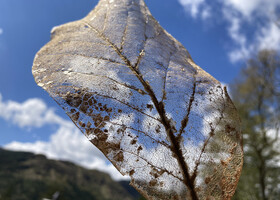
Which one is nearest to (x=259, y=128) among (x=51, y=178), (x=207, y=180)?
(x=207, y=180)

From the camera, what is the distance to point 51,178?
103062 mm

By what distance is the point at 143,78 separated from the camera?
2.45 ft

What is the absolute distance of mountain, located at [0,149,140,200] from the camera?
91875mm

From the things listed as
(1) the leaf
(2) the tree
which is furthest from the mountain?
(1) the leaf

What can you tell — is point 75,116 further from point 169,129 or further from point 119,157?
point 169,129

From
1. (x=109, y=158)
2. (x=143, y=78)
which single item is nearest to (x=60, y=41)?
(x=143, y=78)

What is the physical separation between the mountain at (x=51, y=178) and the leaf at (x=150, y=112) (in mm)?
97714

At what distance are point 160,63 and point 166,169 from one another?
1.24ft

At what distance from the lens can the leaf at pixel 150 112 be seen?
0.63 meters

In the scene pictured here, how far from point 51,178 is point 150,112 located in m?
115

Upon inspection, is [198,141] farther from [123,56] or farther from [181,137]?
[123,56]

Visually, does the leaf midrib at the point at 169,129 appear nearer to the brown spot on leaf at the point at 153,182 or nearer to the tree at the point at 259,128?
the brown spot on leaf at the point at 153,182

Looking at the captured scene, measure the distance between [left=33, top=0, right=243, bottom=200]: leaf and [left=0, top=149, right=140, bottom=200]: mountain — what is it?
97714mm

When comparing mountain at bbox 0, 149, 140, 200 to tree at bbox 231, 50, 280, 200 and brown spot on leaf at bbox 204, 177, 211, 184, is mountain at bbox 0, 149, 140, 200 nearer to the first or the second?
tree at bbox 231, 50, 280, 200
